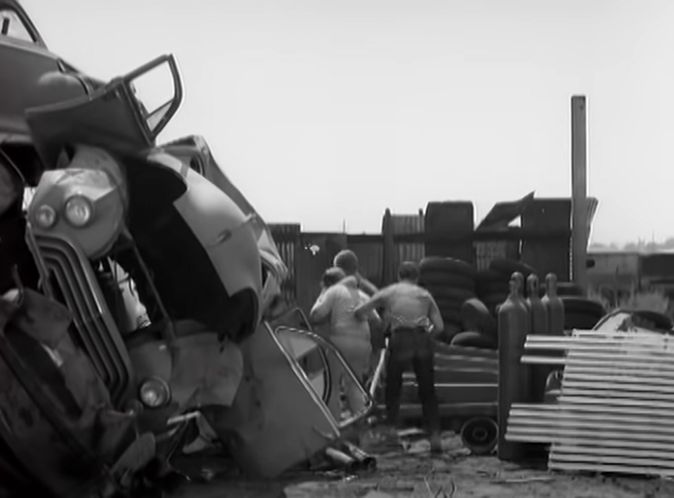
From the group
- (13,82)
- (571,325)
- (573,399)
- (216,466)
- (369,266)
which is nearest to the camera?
(13,82)

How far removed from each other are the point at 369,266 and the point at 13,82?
1127 centimetres

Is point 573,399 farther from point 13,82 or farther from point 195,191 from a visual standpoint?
point 13,82

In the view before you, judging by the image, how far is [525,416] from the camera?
982 centimetres

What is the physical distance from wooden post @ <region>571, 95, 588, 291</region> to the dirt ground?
683 cm

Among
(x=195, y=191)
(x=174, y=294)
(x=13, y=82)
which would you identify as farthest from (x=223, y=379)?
(x=13, y=82)

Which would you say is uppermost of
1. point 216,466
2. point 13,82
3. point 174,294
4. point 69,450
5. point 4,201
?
point 13,82

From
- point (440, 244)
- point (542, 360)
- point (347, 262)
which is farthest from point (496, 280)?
point (542, 360)

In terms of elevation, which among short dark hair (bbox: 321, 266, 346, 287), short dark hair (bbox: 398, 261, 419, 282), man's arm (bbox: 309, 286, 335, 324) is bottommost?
man's arm (bbox: 309, 286, 335, 324)

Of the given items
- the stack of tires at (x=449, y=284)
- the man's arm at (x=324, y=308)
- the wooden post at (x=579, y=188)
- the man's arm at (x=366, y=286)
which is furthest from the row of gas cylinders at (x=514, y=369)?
the wooden post at (x=579, y=188)

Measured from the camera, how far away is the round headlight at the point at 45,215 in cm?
689

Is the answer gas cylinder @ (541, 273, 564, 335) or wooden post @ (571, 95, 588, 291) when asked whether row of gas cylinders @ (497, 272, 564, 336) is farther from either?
wooden post @ (571, 95, 588, 291)

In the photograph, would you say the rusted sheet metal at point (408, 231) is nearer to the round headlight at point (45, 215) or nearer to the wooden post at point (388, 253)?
the wooden post at point (388, 253)

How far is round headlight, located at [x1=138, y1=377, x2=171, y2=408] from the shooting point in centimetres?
721

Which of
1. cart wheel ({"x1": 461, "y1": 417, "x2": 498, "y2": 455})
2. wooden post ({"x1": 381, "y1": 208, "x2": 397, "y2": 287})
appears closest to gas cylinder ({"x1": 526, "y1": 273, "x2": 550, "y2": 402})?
cart wheel ({"x1": 461, "y1": 417, "x2": 498, "y2": 455})
